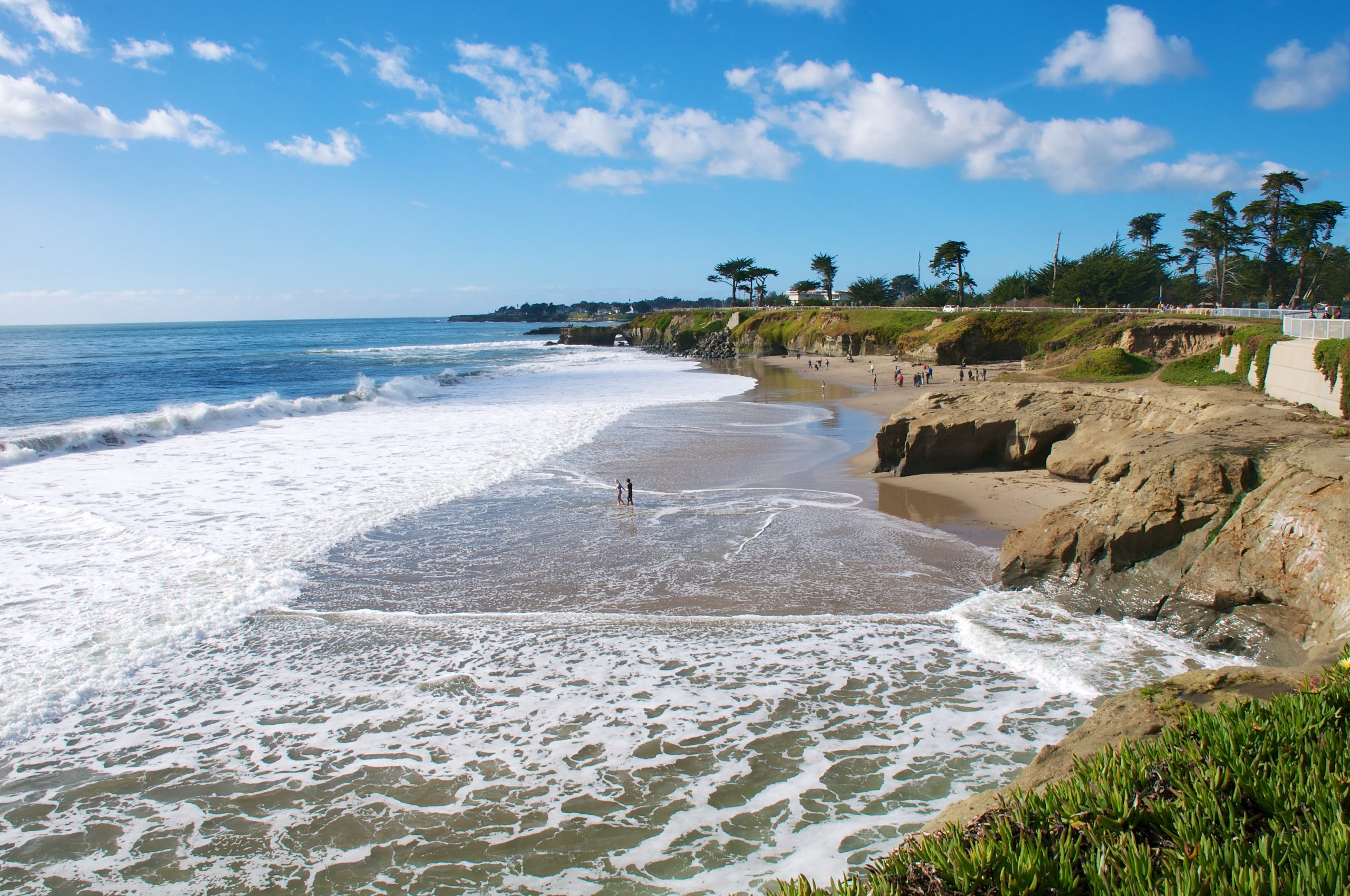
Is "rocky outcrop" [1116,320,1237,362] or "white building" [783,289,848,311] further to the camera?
"white building" [783,289,848,311]

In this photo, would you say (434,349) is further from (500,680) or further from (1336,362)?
(500,680)

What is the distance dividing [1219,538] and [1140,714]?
19.4 ft

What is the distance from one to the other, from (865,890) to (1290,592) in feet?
27.3

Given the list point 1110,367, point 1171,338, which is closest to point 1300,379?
point 1110,367

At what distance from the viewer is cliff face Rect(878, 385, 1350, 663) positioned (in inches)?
347

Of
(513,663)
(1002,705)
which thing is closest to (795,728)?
(1002,705)

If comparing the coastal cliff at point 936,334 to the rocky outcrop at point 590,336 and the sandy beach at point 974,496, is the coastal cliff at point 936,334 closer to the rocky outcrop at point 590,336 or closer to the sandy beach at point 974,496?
the rocky outcrop at point 590,336

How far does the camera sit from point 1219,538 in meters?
10.1

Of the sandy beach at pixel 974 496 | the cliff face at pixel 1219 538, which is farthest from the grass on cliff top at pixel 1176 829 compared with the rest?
the sandy beach at pixel 974 496

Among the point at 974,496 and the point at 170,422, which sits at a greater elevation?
the point at 170,422

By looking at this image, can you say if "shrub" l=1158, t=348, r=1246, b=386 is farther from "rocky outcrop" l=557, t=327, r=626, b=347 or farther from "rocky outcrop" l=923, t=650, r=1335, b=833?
"rocky outcrop" l=557, t=327, r=626, b=347

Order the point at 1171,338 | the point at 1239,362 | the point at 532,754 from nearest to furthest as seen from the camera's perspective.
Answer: the point at 532,754
the point at 1239,362
the point at 1171,338

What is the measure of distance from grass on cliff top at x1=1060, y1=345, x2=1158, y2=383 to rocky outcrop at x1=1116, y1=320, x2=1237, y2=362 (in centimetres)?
832

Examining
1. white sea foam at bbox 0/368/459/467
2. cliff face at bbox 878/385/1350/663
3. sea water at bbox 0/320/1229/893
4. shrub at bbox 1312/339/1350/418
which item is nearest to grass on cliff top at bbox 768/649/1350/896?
sea water at bbox 0/320/1229/893
